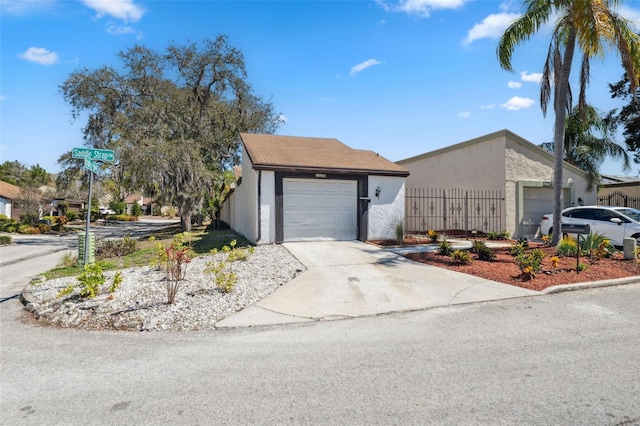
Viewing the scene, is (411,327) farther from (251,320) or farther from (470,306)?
(251,320)

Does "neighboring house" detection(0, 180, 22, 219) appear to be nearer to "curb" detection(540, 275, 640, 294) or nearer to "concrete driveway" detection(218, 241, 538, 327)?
"concrete driveway" detection(218, 241, 538, 327)

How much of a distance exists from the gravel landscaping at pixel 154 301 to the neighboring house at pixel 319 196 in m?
3.49

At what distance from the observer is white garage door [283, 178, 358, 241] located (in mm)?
12602

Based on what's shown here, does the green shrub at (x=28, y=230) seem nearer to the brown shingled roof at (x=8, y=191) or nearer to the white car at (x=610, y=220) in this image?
the brown shingled roof at (x=8, y=191)

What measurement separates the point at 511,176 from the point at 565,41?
538cm

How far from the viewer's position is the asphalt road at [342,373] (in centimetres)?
318

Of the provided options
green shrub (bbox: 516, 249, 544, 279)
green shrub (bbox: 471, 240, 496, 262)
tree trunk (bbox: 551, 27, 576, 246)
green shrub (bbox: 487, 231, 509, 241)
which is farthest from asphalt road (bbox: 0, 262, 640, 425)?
green shrub (bbox: 487, 231, 509, 241)

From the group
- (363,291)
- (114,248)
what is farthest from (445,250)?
(114,248)

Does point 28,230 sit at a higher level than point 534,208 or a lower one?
lower

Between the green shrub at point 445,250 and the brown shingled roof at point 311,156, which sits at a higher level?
the brown shingled roof at point 311,156

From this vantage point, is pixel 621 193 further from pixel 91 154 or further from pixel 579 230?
pixel 91 154

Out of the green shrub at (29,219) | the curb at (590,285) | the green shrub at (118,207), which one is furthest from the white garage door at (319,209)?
the green shrub at (118,207)

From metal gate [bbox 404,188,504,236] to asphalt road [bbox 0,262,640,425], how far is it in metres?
10.5

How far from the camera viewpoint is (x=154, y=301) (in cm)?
654
